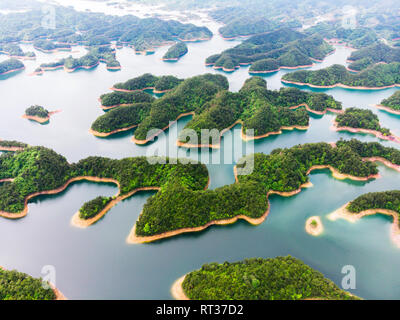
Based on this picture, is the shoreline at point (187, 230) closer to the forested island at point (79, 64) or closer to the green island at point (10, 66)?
the forested island at point (79, 64)

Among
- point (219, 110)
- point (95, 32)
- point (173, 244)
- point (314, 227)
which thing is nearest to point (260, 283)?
point (173, 244)

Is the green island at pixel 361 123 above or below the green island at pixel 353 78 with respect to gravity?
below

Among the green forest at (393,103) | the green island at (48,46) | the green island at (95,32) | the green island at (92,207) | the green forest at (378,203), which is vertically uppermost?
the green island at (95,32)

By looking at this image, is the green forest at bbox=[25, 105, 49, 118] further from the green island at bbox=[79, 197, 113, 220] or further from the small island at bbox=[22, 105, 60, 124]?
the green island at bbox=[79, 197, 113, 220]

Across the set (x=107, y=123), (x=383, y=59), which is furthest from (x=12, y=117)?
(x=383, y=59)

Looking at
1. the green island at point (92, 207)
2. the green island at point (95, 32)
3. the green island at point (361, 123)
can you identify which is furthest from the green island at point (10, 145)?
the green island at point (95, 32)

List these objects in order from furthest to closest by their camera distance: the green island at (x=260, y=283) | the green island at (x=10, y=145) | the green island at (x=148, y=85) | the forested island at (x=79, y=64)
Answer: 1. the forested island at (x=79, y=64)
2. the green island at (x=148, y=85)
3. the green island at (x=10, y=145)
4. the green island at (x=260, y=283)

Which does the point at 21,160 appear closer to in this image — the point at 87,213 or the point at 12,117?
the point at 87,213
